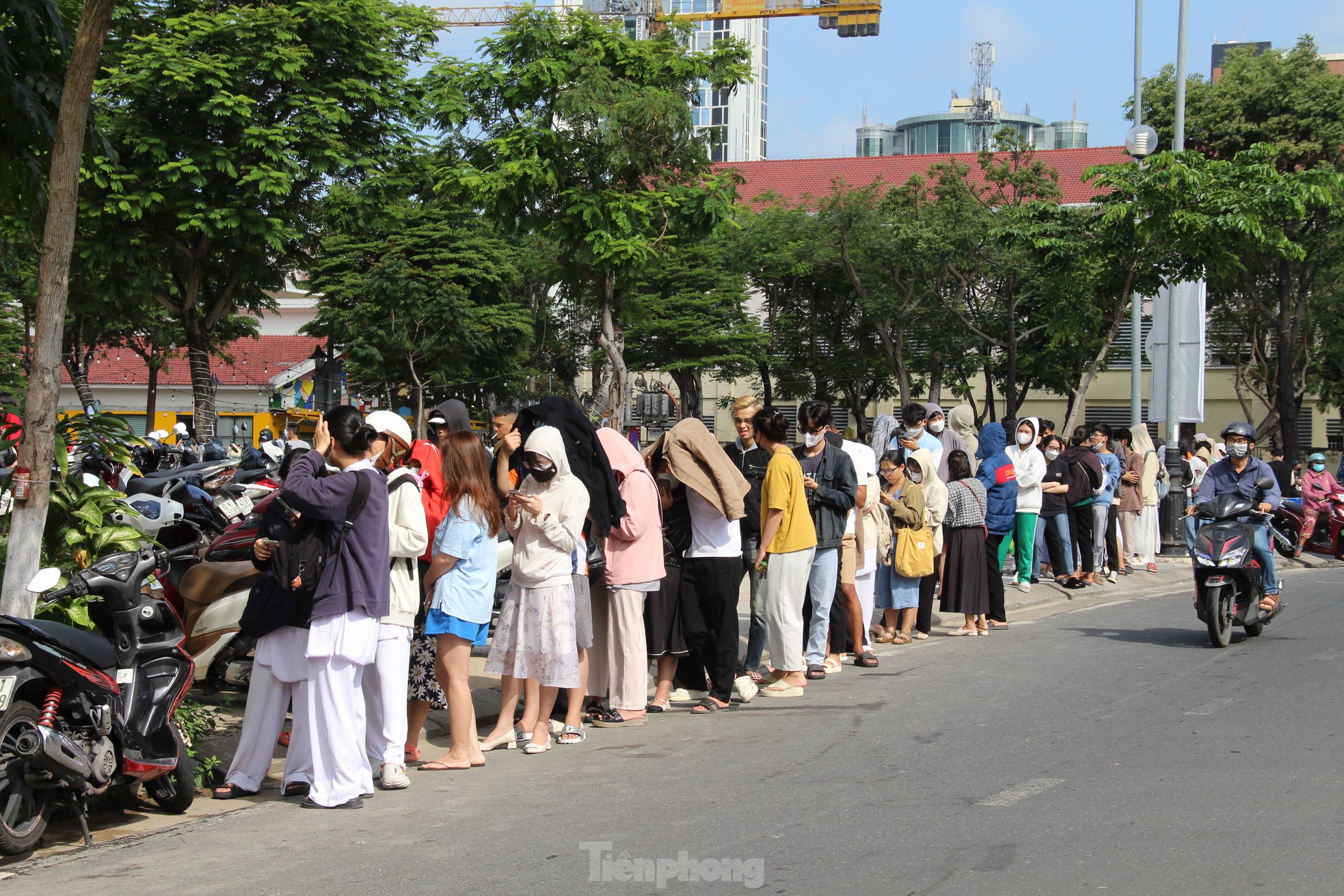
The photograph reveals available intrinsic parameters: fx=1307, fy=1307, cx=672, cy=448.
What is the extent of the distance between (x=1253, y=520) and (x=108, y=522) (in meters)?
9.06

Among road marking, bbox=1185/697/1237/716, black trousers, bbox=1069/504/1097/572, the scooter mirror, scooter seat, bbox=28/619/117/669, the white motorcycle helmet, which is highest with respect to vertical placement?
the white motorcycle helmet

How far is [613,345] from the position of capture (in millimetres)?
21406

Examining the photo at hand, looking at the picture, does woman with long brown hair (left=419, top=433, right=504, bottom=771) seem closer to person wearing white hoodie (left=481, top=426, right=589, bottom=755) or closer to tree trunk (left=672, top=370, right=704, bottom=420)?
person wearing white hoodie (left=481, top=426, right=589, bottom=755)

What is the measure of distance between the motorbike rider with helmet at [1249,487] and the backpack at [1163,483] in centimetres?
641

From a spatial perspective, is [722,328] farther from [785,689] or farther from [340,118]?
[785,689]

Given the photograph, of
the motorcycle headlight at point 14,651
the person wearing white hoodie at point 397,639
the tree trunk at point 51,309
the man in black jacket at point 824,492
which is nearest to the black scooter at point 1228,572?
the man in black jacket at point 824,492

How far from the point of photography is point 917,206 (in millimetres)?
38281

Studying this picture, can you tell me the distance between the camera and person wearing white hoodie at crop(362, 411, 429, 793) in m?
6.71

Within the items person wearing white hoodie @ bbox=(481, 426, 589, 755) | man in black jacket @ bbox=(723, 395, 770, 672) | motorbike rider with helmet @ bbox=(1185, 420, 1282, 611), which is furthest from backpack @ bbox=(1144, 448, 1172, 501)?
person wearing white hoodie @ bbox=(481, 426, 589, 755)

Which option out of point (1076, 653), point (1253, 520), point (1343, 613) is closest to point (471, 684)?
point (1076, 653)

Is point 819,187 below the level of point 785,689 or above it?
above

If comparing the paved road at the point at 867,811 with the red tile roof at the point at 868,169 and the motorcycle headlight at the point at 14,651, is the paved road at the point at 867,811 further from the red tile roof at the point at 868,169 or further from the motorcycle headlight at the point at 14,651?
the red tile roof at the point at 868,169

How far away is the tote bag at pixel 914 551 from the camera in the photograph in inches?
440

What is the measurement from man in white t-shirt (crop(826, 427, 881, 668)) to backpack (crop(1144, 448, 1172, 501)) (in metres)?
8.49
